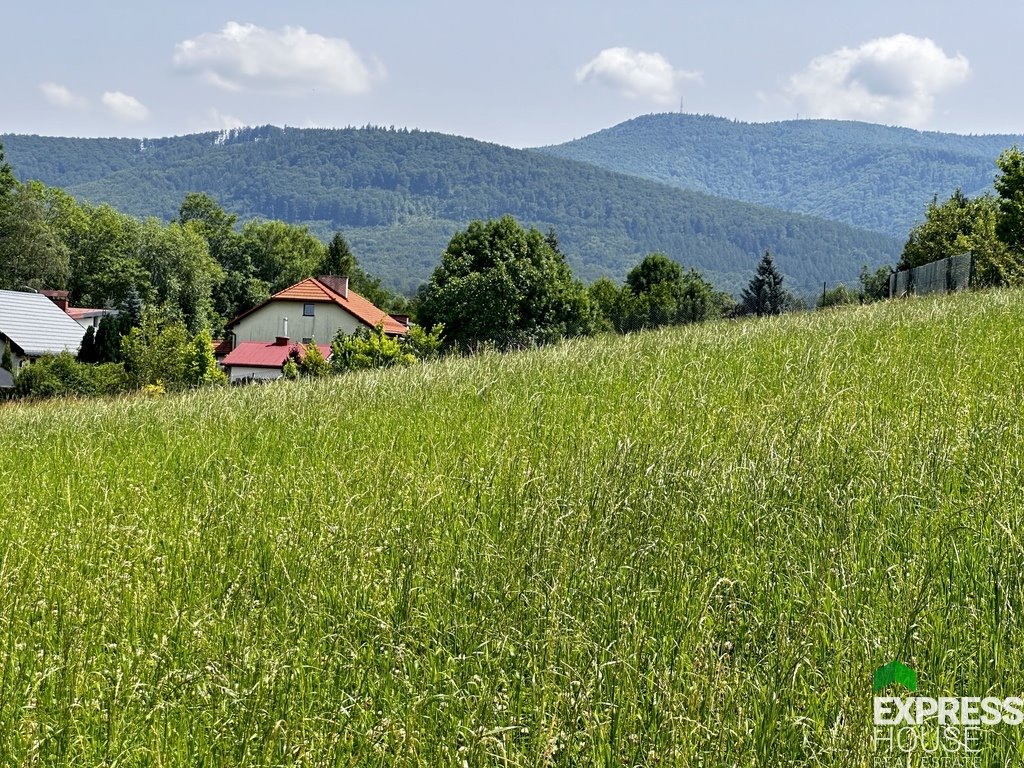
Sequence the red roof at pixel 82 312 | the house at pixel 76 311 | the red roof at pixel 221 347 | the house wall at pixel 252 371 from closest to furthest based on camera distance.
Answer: the house wall at pixel 252 371
the house at pixel 76 311
the red roof at pixel 82 312
the red roof at pixel 221 347

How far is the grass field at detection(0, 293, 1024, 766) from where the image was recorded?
3053mm

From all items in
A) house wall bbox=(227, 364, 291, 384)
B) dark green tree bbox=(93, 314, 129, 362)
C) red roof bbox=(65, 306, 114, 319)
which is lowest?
house wall bbox=(227, 364, 291, 384)

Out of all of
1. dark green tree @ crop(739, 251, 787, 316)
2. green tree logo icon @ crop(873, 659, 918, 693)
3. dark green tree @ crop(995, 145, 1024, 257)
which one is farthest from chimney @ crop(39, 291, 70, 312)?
green tree logo icon @ crop(873, 659, 918, 693)

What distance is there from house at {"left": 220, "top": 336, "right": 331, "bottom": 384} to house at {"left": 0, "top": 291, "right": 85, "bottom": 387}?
11517mm

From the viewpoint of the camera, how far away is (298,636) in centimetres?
390

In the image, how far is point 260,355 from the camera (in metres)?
77.9

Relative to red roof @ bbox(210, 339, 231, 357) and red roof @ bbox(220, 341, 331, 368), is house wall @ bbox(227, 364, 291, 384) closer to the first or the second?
red roof @ bbox(220, 341, 331, 368)

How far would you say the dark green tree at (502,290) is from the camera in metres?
66.7

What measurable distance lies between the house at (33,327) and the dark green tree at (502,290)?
27833mm

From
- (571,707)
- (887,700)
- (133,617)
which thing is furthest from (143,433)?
(887,700)

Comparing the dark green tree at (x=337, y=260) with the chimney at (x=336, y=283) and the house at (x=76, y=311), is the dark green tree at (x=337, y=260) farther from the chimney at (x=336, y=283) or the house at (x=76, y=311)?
the house at (x=76, y=311)

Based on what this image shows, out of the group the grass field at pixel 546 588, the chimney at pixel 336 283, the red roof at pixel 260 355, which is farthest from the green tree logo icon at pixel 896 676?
the chimney at pixel 336 283

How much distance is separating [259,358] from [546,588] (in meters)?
76.3

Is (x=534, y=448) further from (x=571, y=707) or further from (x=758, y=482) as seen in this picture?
(x=571, y=707)
